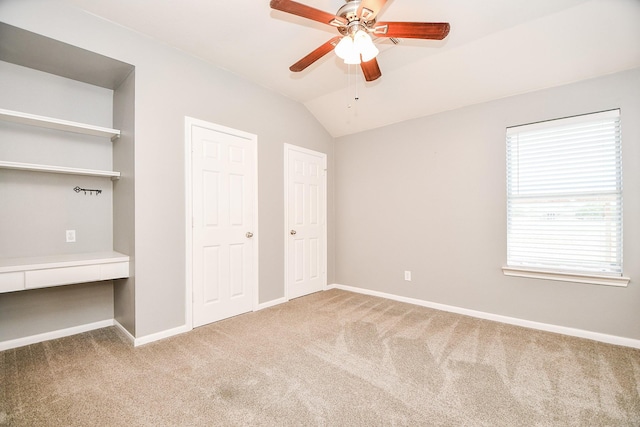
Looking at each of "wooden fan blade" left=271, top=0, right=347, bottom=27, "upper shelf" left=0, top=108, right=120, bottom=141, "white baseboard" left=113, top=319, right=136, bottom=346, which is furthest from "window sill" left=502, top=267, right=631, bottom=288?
"upper shelf" left=0, top=108, right=120, bottom=141

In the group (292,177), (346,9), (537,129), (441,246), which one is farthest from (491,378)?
(292,177)

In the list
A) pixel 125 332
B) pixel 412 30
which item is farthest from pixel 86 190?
pixel 412 30

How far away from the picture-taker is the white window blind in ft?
8.70

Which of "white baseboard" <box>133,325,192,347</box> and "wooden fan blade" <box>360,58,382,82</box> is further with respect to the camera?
"white baseboard" <box>133,325,192,347</box>

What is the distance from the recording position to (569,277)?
279 cm

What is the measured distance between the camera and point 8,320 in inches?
98.6

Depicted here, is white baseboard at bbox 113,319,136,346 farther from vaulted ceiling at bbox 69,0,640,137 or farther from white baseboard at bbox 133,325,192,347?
vaulted ceiling at bbox 69,0,640,137

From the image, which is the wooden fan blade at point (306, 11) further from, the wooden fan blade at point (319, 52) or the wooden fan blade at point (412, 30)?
the wooden fan blade at point (412, 30)

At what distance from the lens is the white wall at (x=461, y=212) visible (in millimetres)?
2594

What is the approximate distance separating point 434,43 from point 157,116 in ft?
9.26

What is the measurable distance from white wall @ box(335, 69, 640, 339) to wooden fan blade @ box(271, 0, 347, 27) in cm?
230

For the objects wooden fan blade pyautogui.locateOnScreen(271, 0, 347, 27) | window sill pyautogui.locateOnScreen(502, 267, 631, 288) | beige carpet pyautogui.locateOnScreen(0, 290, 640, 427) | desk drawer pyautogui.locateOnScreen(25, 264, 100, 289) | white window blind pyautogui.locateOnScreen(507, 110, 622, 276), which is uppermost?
wooden fan blade pyautogui.locateOnScreen(271, 0, 347, 27)

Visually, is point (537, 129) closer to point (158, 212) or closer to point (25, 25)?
point (158, 212)

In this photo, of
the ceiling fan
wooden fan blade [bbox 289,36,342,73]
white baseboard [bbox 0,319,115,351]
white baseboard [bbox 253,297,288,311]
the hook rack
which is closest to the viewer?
the ceiling fan
